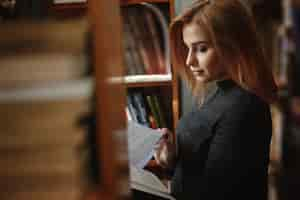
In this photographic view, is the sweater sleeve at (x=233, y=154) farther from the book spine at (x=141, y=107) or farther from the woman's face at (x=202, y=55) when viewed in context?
the book spine at (x=141, y=107)

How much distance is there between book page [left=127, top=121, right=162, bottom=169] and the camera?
131 centimetres

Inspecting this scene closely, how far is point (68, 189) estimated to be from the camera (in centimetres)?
51

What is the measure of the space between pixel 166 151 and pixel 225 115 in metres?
0.23

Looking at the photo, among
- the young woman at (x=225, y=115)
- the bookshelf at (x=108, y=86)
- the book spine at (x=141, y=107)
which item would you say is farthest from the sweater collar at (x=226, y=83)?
the book spine at (x=141, y=107)

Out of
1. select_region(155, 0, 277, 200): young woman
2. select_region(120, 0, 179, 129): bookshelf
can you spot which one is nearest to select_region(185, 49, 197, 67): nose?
select_region(155, 0, 277, 200): young woman

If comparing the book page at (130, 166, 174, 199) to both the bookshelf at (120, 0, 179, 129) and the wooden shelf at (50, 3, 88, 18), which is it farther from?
the bookshelf at (120, 0, 179, 129)

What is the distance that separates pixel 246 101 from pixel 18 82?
81cm

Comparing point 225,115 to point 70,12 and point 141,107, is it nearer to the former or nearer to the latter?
point 70,12

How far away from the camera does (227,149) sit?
1.17m

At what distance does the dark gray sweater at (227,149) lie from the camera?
1.18 metres

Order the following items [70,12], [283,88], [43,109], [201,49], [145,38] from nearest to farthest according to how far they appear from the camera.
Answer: [43,109] → [70,12] → [201,49] → [145,38] → [283,88]

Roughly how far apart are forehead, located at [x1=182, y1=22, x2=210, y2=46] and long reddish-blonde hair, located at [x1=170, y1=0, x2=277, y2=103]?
0.04 feet

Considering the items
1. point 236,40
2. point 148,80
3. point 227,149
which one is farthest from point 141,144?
point 148,80

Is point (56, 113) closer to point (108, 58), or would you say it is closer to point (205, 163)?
point (108, 58)
